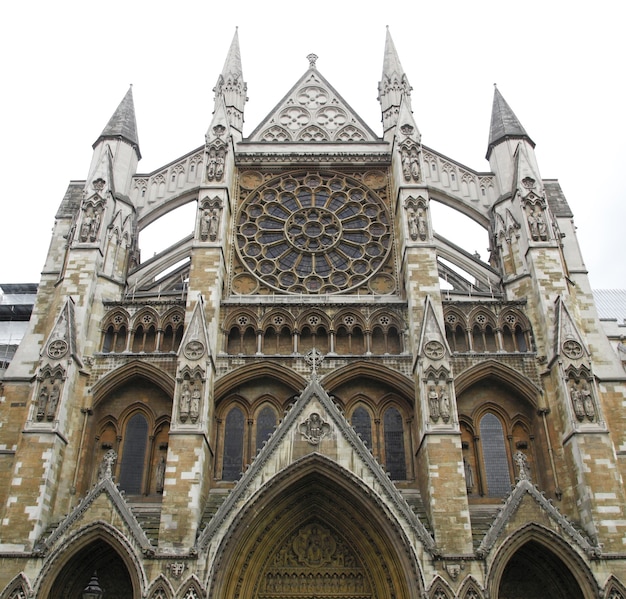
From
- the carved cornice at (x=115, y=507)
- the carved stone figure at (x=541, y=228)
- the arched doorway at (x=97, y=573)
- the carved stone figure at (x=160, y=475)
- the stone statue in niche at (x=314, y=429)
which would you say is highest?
the carved stone figure at (x=541, y=228)

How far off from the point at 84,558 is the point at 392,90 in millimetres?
19569

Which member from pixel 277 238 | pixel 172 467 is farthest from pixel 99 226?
pixel 172 467

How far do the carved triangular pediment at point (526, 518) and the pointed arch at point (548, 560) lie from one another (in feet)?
0.63

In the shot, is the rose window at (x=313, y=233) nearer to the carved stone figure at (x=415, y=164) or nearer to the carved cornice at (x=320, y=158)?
the carved cornice at (x=320, y=158)

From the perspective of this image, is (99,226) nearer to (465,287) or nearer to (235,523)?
A: (235,523)

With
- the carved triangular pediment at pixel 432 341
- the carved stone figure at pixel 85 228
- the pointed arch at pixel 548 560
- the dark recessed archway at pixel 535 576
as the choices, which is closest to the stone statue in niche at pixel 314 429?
the carved triangular pediment at pixel 432 341

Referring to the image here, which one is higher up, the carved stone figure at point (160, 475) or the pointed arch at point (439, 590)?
the carved stone figure at point (160, 475)

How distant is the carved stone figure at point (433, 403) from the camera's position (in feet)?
57.2

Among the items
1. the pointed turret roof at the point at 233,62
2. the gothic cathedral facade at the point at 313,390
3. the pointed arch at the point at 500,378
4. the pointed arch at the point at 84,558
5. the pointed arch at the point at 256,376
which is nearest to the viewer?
the pointed arch at the point at 84,558

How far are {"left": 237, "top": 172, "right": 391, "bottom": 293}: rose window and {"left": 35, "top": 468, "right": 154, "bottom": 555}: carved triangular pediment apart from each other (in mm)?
8380

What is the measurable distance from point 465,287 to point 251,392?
787cm

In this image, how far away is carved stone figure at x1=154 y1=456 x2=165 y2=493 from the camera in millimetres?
18205

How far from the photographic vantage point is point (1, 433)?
60.9 ft

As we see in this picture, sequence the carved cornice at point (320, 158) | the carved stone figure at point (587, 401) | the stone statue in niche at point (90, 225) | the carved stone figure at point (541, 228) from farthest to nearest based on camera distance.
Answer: the carved cornice at point (320, 158), the stone statue in niche at point (90, 225), the carved stone figure at point (541, 228), the carved stone figure at point (587, 401)
